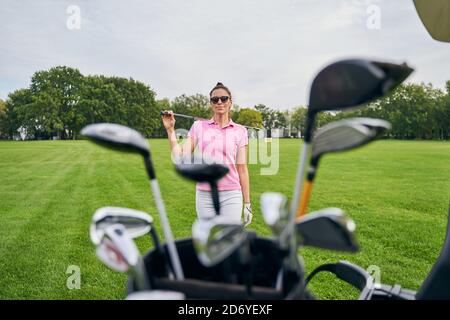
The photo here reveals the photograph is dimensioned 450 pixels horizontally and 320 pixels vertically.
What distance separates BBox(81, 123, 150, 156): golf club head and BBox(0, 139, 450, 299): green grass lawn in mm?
575

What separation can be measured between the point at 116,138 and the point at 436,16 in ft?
3.50

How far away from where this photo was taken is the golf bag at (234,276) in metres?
0.81

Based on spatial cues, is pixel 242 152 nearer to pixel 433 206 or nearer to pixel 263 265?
pixel 263 265

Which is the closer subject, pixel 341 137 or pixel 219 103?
pixel 341 137

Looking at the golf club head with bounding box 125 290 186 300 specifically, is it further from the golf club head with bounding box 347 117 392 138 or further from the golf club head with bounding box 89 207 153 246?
the golf club head with bounding box 347 117 392 138

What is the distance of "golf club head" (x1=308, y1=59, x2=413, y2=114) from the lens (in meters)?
0.66

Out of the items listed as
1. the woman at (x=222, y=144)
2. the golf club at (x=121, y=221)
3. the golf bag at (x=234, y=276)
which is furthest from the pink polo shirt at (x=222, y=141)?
the golf club at (x=121, y=221)

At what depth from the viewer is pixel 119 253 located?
77cm

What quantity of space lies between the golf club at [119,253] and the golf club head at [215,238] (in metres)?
0.13

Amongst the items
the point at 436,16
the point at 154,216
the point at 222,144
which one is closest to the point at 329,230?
A: the point at 436,16

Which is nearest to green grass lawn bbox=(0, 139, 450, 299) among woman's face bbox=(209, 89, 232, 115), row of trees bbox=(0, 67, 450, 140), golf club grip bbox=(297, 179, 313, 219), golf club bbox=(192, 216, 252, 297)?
golf club grip bbox=(297, 179, 313, 219)

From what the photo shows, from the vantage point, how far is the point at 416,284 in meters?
3.52

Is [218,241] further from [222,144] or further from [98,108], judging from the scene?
[98,108]

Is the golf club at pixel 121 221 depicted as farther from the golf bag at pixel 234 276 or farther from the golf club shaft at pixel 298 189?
the golf club shaft at pixel 298 189
